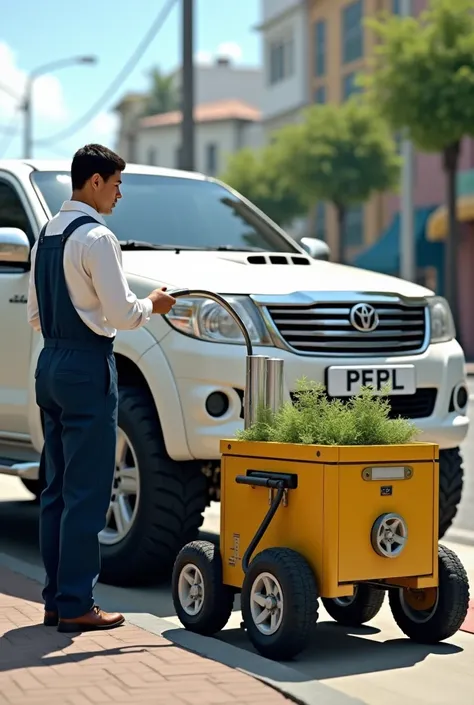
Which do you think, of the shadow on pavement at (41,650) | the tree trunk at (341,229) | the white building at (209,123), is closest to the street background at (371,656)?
the shadow on pavement at (41,650)

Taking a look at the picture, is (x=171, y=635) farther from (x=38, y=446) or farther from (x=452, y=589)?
(x=38, y=446)

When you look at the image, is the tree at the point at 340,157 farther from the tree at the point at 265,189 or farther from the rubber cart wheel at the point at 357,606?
the rubber cart wheel at the point at 357,606

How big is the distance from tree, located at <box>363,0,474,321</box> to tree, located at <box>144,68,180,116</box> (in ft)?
193

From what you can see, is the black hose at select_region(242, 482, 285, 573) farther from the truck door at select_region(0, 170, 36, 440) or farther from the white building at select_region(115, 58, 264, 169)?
the white building at select_region(115, 58, 264, 169)

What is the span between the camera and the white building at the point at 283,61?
171 ft

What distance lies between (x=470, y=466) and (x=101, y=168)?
6.73 metres

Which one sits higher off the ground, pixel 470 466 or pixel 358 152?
pixel 358 152

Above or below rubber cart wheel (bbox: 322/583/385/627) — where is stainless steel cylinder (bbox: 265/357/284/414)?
above

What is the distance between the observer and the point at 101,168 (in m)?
5.24

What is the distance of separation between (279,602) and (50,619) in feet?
3.31

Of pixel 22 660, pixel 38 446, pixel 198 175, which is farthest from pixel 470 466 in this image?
pixel 22 660

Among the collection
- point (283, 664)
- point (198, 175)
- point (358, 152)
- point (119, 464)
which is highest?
point (358, 152)

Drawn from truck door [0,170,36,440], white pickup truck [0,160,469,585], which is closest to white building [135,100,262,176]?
truck door [0,170,36,440]

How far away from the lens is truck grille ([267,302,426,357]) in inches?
249
